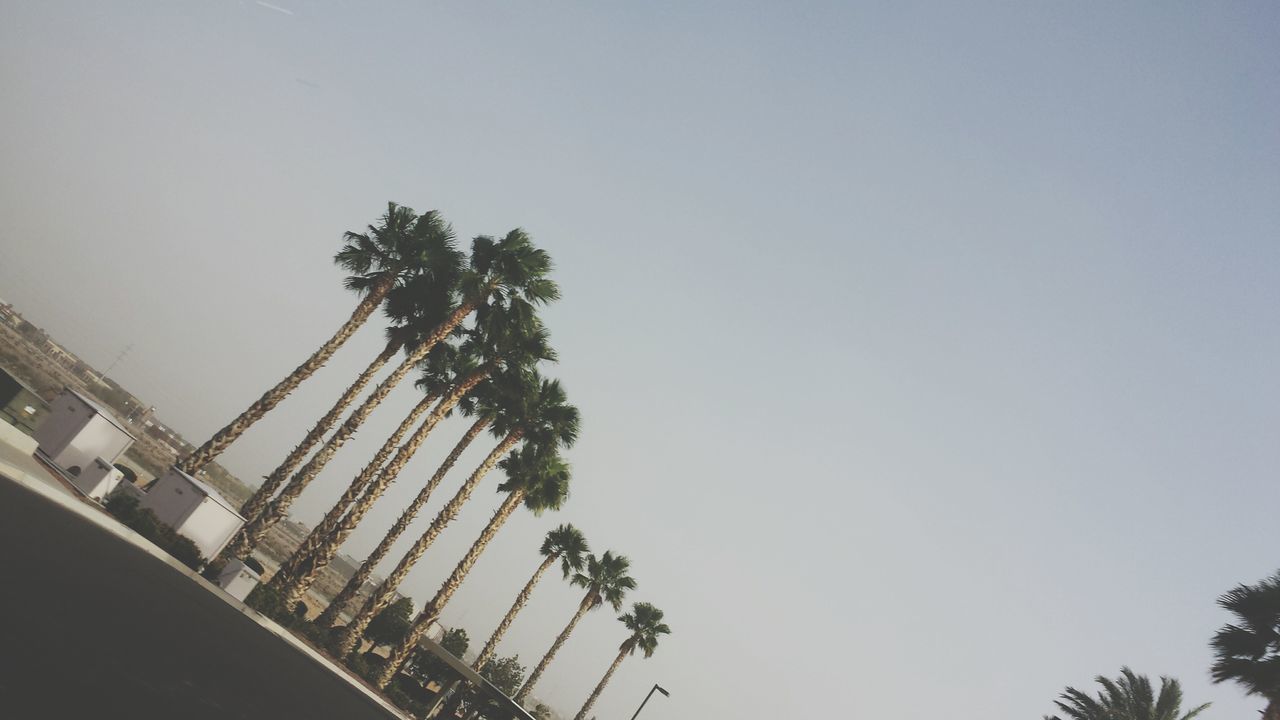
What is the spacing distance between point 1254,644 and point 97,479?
115 ft

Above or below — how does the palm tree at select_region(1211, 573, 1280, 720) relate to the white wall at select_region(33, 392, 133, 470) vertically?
above

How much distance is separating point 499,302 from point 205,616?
1589 centimetres

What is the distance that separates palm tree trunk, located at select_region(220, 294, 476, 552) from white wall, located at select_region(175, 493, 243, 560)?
83 cm

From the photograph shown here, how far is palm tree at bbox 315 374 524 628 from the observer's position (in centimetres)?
2630

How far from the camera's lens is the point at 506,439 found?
30.2 metres

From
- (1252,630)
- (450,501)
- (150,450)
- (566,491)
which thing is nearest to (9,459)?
(450,501)

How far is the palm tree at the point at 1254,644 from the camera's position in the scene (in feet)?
55.9

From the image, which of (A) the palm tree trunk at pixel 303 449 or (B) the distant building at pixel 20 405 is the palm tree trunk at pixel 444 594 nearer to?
(A) the palm tree trunk at pixel 303 449

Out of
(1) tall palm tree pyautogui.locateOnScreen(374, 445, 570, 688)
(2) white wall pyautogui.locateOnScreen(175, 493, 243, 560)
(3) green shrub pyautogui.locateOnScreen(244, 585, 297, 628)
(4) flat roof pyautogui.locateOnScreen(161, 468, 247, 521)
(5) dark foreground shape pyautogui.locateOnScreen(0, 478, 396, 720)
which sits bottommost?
(3) green shrub pyautogui.locateOnScreen(244, 585, 297, 628)

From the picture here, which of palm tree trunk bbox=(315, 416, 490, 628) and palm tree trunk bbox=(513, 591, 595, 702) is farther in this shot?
palm tree trunk bbox=(513, 591, 595, 702)

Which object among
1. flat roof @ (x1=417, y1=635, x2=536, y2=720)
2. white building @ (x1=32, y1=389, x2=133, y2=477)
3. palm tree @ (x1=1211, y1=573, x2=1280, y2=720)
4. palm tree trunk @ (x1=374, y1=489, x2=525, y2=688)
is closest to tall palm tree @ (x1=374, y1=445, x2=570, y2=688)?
palm tree trunk @ (x1=374, y1=489, x2=525, y2=688)

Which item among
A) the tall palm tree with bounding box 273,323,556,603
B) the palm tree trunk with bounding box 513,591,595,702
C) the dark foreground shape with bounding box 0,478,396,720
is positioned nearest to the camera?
the dark foreground shape with bounding box 0,478,396,720

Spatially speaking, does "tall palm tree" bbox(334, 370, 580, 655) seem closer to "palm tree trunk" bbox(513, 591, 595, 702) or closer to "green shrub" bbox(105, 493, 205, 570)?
"green shrub" bbox(105, 493, 205, 570)

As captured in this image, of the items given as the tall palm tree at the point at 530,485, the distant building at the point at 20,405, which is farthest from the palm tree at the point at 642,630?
the distant building at the point at 20,405
